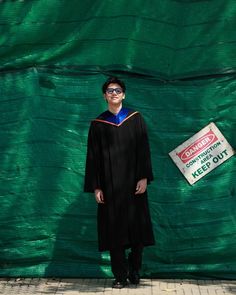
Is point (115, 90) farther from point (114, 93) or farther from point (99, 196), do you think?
point (99, 196)

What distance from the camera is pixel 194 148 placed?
8141mm

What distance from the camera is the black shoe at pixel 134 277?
785cm

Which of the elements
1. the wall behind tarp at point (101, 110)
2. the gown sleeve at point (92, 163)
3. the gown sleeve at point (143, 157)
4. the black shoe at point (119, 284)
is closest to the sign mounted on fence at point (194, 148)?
the wall behind tarp at point (101, 110)

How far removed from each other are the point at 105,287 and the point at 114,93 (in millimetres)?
1687

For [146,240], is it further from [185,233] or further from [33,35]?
[33,35]

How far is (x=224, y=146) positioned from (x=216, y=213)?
600 millimetres

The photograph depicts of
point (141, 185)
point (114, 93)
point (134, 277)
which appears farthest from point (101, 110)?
point (134, 277)

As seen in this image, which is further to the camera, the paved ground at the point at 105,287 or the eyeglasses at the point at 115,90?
the paved ground at the point at 105,287

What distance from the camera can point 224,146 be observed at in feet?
26.7

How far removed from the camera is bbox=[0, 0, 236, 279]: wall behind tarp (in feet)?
26.3

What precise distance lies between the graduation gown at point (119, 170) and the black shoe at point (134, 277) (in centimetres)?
29

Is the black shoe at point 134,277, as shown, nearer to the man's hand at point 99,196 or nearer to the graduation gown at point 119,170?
the graduation gown at point 119,170

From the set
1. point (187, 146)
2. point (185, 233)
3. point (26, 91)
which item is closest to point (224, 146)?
point (187, 146)

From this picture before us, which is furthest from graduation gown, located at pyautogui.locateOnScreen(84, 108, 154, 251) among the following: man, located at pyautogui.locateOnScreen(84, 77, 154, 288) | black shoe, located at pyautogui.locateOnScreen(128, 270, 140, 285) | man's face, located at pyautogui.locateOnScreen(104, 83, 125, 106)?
black shoe, located at pyautogui.locateOnScreen(128, 270, 140, 285)
